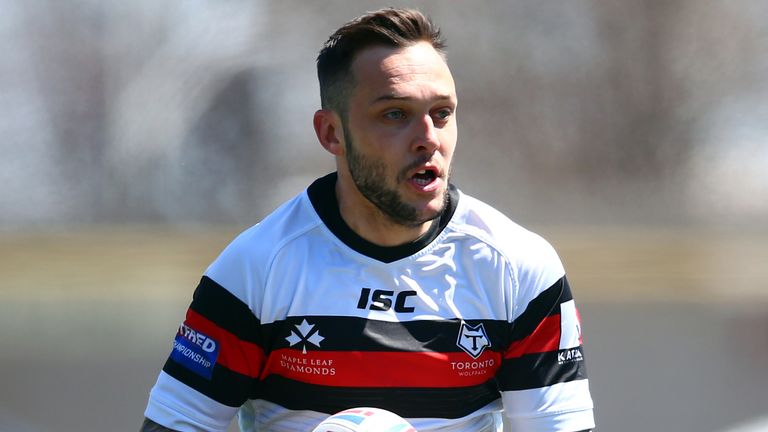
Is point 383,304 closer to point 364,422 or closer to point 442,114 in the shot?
point 364,422

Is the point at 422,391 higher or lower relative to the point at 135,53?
lower

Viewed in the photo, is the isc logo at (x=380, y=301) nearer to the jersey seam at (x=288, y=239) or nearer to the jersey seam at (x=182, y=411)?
the jersey seam at (x=288, y=239)

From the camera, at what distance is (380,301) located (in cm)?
273

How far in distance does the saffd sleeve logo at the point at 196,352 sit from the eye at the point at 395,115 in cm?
65

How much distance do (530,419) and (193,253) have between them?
5.70 metres

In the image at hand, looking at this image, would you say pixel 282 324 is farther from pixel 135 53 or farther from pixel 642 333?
pixel 135 53

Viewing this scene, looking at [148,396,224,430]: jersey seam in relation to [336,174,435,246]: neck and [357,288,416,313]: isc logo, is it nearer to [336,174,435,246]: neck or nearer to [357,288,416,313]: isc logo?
[357,288,416,313]: isc logo

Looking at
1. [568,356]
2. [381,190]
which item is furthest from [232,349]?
[568,356]

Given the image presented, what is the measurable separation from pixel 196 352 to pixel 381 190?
22.3 inches

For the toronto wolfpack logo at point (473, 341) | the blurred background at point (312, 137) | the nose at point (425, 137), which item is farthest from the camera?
the blurred background at point (312, 137)

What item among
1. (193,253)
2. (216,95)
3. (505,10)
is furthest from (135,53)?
(505,10)

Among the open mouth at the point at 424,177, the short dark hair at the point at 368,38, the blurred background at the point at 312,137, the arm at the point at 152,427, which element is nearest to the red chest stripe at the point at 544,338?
the open mouth at the point at 424,177

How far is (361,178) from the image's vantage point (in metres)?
2.70

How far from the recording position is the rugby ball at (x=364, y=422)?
8.11ft
